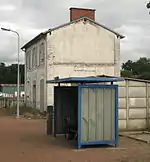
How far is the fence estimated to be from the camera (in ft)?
70.1

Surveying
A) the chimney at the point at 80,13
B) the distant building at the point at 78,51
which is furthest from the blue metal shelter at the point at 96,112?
the chimney at the point at 80,13

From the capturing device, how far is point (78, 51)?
1545 inches

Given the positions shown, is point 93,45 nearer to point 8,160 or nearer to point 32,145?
point 32,145

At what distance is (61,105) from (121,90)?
3.88m

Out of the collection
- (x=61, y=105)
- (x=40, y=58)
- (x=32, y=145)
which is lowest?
(x=32, y=145)

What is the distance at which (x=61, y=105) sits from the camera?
1909 cm

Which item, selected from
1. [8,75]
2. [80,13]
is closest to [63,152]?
[80,13]

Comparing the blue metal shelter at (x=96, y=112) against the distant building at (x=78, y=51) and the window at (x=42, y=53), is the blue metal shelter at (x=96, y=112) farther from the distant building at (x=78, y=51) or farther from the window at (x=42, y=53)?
the window at (x=42, y=53)

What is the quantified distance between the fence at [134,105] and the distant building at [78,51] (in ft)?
58.7

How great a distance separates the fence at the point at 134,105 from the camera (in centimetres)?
2138

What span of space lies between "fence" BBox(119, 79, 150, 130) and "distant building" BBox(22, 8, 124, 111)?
17895 millimetres

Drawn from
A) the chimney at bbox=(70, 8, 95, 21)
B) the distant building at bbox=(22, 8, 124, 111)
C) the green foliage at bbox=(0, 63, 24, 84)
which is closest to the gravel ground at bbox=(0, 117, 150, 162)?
the distant building at bbox=(22, 8, 124, 111)

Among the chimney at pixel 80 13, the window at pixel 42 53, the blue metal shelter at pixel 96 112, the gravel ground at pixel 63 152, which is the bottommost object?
the gravel ground at pixel 63 152

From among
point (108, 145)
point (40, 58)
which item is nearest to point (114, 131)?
point (108, 145)
